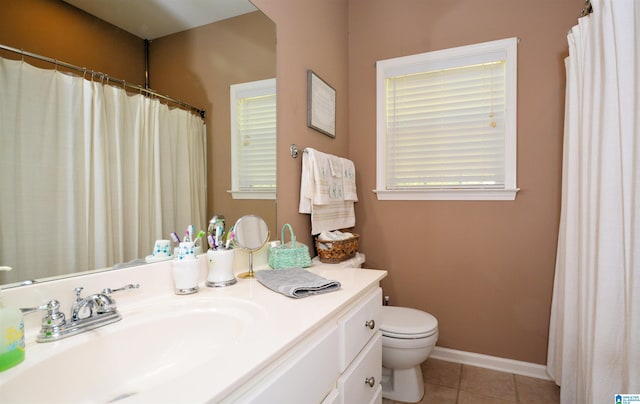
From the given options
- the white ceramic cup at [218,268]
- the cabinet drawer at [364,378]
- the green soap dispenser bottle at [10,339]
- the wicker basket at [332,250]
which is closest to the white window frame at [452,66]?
the wicker basket at [332,250]

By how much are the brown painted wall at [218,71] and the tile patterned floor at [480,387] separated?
1.38 meters

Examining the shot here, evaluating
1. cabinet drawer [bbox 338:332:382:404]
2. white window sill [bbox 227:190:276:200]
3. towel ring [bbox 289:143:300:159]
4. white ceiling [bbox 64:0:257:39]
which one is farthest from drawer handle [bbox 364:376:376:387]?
white ceiling [bbox 64:0:257:39]

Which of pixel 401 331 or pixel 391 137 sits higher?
pixel 391 137

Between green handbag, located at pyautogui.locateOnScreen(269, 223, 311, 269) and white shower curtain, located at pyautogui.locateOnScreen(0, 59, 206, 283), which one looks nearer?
white shower curtain, located at pyautogui.locateOnScreen(0, 59, 206, 283)

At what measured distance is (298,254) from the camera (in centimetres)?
147

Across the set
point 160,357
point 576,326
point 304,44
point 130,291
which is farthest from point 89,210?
point 576,326

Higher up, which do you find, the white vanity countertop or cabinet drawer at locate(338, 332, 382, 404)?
the white vanity countertop

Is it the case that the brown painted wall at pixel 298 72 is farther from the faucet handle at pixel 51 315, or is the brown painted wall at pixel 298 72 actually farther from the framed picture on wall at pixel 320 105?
the faucet handle at pixel 51 315

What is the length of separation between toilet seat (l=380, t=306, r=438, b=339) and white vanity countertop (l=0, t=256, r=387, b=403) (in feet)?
1.81

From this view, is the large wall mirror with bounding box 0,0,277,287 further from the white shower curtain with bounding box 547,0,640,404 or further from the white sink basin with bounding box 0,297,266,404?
the white shower curtain with bounding box 547,0,640,404

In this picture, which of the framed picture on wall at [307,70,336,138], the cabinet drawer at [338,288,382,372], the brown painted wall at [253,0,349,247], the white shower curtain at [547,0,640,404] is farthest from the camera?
the framed picture on wall at [307,70,336,138]

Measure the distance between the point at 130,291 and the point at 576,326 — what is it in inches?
77.2

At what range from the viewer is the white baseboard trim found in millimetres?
1953

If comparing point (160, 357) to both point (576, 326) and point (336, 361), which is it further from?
point (576, 326)
